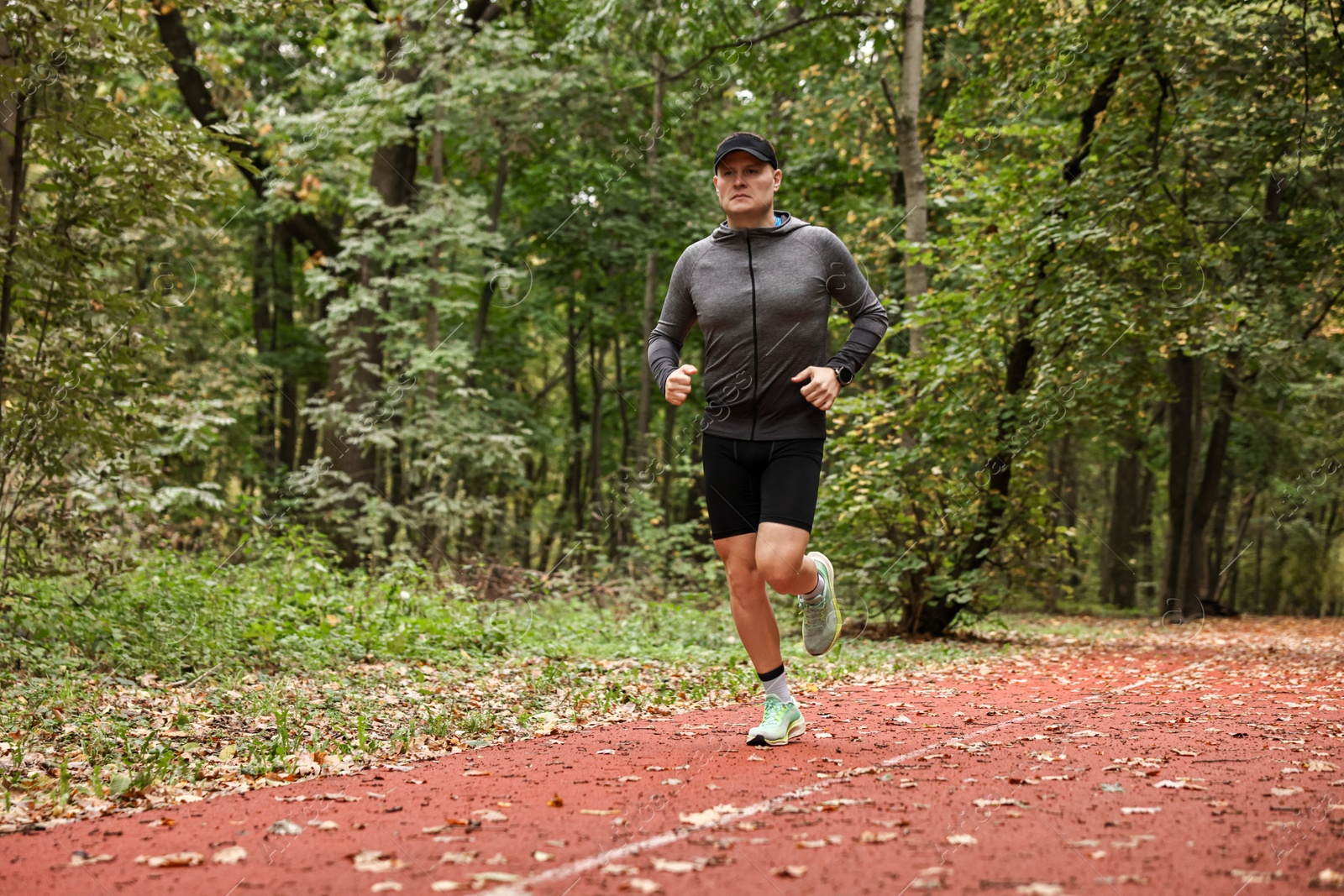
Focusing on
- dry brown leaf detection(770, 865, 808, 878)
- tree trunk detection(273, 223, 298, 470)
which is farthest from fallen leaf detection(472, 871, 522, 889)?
tree trunk detection(273, 223, 298, 470)

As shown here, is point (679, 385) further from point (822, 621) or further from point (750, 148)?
point (822, 621)

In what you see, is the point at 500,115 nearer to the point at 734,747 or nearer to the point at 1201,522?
the point at 734,747

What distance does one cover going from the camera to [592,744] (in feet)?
18.7

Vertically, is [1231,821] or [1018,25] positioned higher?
[1018,25]

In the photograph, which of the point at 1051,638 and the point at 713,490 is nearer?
the point at 713,490

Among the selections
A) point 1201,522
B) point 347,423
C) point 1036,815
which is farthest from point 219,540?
point 1201,522

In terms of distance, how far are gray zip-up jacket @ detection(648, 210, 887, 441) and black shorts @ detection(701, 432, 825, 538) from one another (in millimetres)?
59

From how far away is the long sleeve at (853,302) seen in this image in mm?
5219

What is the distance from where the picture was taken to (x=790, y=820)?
3.83 m

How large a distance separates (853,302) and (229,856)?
3.50 meters

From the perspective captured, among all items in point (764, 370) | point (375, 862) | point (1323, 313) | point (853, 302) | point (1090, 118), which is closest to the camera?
point (375, 862)

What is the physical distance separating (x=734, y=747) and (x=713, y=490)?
49.2 inches

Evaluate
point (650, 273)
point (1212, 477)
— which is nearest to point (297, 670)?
point (650, 273)

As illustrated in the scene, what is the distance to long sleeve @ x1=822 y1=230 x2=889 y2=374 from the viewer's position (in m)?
5.22
